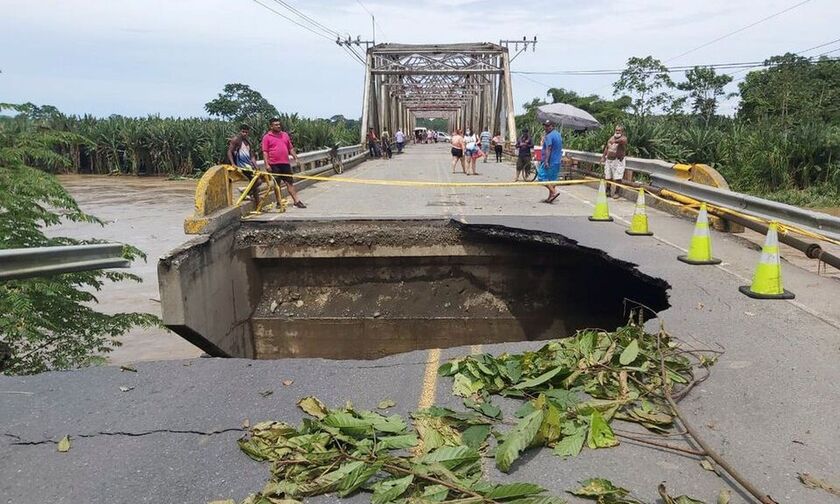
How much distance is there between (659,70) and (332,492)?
52.1m

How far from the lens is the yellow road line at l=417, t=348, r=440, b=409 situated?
369 cm

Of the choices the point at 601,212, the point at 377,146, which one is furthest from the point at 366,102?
the point at 601,212

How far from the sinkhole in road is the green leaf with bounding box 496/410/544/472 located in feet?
20.4

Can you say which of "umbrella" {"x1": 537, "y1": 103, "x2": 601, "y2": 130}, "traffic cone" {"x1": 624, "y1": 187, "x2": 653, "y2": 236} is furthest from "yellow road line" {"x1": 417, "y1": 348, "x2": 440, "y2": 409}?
"umbrella" {"x1": 537, "y1": 103, "x2": 601, "y2": 130}

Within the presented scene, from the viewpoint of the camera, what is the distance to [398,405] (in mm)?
3666

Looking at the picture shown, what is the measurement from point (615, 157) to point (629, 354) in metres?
Answer: 9.69

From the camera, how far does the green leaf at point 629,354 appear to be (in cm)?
391

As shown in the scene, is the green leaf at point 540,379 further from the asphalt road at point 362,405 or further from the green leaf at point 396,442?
the green leaf at point 396,442

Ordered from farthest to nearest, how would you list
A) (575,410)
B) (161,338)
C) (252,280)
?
1. (252,280)
2. (161,338)
3. (575,410)

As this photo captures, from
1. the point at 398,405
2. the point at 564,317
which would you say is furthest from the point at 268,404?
the point at 564,317

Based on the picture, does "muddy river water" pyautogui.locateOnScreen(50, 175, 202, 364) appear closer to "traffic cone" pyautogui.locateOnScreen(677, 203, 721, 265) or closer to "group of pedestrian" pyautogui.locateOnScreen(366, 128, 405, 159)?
"traffic cone" pyautogui.locateOnScreen(677, 203, 721, 265)

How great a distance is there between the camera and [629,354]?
3.98m

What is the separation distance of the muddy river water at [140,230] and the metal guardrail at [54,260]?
13.6 ft

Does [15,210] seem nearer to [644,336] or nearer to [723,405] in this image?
[644,336]
